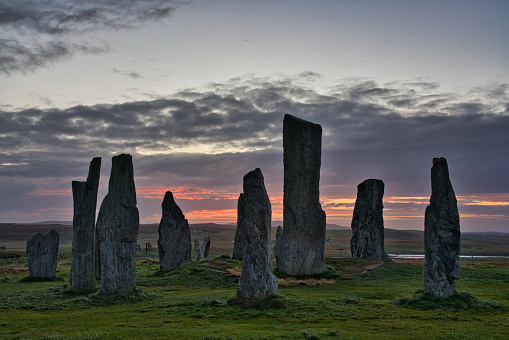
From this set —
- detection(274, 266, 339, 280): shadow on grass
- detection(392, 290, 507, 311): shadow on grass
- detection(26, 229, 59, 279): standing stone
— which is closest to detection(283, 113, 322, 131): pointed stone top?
detection(274, 266, 339, 280): shadow on grass

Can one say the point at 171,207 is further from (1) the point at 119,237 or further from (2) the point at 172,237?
(1) the point at 119,237

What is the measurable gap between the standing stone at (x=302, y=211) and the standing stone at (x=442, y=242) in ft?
33.8

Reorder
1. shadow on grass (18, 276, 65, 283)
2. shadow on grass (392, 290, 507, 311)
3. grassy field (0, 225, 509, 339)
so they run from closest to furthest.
Answer: grassy field (0, 225, 509, 339) < shadow on grass (392, 290, 507, 311) < shadow on grass (18, 276, 65, 283)

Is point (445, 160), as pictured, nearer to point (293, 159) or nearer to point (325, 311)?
point (325, 311)

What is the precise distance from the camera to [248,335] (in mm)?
13305

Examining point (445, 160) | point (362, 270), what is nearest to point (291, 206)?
point (362, 270)

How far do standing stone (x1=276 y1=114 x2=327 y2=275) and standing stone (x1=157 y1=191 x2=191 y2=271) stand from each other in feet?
28.7

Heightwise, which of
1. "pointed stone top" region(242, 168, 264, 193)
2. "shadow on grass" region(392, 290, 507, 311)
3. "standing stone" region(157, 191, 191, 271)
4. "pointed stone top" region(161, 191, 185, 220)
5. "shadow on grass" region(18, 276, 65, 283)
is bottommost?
"shadow on grass" region(18, 276, 65, 283)

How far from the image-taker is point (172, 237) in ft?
114

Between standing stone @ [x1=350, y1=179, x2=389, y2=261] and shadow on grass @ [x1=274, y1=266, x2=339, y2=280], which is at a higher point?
standing stone @ [x1=350, y1=179, x2=389, y2=261]

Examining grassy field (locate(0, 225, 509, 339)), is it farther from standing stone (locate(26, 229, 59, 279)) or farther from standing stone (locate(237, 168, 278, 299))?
standing stone (locate(26, 229, 59, 279))

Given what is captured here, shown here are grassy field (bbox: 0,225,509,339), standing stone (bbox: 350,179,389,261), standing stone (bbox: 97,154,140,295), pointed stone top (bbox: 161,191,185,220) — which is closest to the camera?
grassy field (bbox: 0,225,509,339)

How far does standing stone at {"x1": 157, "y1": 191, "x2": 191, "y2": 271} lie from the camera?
3447 centimetres

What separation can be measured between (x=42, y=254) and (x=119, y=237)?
40.8ft
